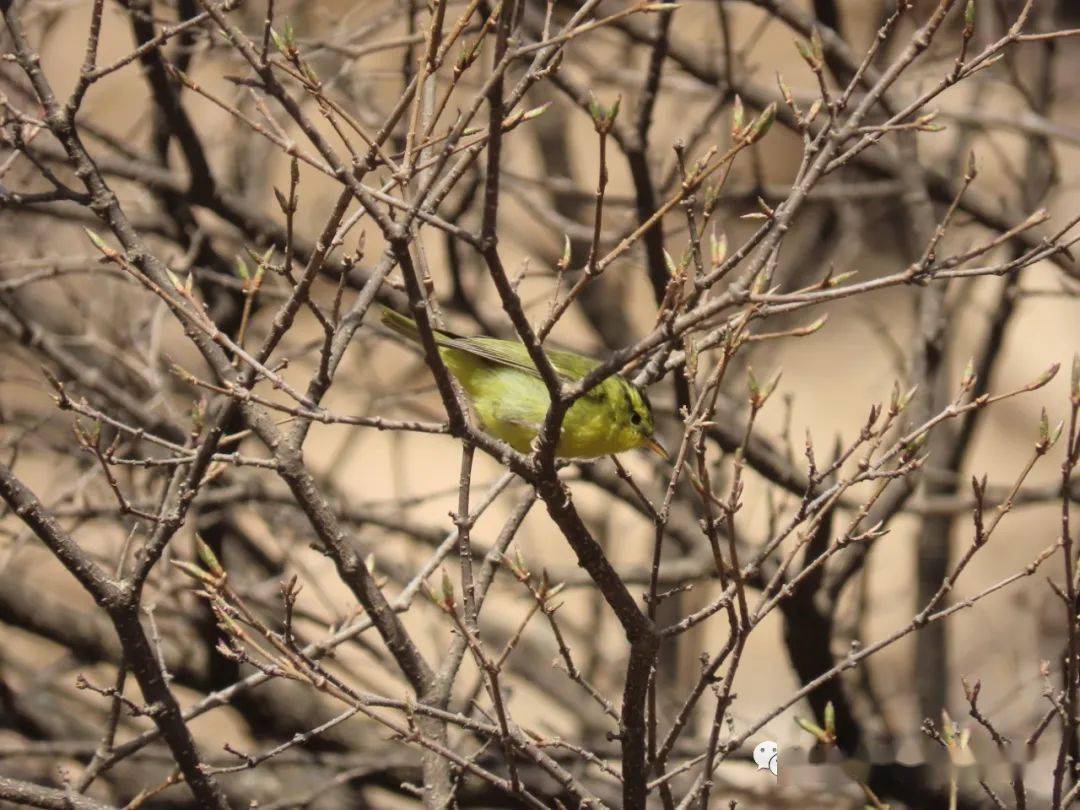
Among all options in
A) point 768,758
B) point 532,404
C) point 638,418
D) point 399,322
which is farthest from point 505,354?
point 768,758

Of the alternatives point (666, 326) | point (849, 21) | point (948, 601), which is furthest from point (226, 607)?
point (849, 21)

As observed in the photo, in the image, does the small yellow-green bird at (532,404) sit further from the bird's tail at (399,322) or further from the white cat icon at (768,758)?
the white cat icon at (768,758)

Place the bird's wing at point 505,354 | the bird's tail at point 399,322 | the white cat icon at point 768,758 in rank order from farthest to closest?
the bird's wing at point 505,354
the bird's tail at point 399,322
the white cat icon at point 768,758

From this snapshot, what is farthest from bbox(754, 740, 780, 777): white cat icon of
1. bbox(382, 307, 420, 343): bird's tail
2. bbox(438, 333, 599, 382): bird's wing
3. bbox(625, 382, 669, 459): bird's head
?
bbox(382, 307, 420, 343): bird's tail

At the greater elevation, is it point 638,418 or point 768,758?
point 638,418

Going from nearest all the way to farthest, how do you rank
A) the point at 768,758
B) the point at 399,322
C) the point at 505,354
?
the point at 768,758 < the point at 399,322 < the point at 505,354

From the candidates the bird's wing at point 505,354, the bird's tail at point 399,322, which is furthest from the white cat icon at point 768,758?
the bird's tail at point 399,322

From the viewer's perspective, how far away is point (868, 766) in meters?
4.36

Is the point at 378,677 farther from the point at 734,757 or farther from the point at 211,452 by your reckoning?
the point at 211,452

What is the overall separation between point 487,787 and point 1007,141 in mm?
9843

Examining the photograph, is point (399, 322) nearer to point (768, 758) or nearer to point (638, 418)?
point (638, 418)

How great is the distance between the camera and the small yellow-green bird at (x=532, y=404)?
13.4 ft

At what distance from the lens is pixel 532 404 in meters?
4.19

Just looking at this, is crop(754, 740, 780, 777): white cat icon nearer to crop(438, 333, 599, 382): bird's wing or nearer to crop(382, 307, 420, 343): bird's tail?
crop(438, 333, 599, 382): bird's wing
